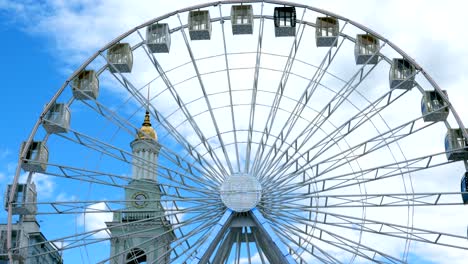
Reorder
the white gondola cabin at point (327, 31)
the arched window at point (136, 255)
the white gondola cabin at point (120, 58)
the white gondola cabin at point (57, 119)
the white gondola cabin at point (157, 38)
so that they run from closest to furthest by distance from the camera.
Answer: the white gondola cabin at point (57, 119), the white gondola cabin at point (120, 58), the white gondola cabin at point (157, 38), the white gondola cabin at point (327, 31), the arched window at point (136, 255)

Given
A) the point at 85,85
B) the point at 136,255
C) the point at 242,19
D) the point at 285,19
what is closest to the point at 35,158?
→ the point at 85,85

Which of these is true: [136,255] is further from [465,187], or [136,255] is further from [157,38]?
[465,187]

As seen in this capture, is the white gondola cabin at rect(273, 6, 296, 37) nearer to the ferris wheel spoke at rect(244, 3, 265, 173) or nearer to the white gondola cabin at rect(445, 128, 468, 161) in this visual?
the ferris wheel spoke at rect(244, 3, 265, 173)

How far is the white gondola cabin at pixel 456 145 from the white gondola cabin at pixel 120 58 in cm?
1358

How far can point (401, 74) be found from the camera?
35.9 meters

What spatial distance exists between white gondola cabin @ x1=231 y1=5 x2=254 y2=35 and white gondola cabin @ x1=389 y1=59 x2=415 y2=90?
6.41 m

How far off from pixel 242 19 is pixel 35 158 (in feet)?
34.7

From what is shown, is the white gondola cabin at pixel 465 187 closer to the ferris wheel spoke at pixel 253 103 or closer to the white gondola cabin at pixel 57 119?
the ferris wheel spoke at pixel 253 103

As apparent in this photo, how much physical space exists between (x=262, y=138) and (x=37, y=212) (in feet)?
30.7

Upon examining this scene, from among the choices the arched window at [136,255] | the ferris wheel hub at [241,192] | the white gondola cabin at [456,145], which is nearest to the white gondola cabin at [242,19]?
the ferris wheel hub at [241,192]

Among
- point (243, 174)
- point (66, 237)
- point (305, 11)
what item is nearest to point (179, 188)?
point (243, 174)

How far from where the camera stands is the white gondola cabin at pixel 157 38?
37094mm

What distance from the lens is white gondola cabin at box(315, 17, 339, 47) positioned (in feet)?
122

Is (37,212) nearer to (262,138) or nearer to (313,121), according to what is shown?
(262,138)
